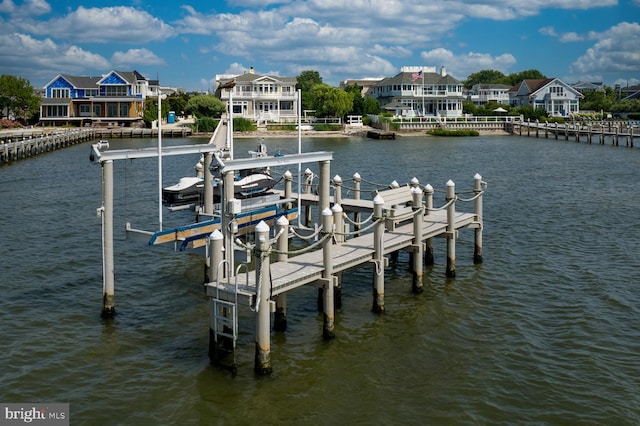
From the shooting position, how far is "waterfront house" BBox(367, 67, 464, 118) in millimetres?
109562

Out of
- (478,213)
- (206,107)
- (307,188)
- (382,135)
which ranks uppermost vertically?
(206,107)

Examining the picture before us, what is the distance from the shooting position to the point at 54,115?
10069 cm

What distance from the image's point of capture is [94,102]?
331ft

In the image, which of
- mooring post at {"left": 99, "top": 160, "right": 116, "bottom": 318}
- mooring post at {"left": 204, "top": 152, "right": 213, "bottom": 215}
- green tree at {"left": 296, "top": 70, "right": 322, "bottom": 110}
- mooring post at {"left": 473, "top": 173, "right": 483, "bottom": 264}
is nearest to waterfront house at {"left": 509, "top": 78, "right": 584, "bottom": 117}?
green tree at {"left": 296, "top": 70, "right": 322, "bottom": 110}

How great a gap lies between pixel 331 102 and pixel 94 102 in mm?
34209

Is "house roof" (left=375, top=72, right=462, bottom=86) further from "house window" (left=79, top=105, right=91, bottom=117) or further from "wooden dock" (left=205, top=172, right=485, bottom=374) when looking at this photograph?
"wooden dock" (left=205, top=172, right=485, bottom=374)

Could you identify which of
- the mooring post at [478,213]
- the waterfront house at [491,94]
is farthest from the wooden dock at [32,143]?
the waterfront house at [491,94]

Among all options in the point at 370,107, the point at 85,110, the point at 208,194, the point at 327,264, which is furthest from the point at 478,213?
the point at 85,110

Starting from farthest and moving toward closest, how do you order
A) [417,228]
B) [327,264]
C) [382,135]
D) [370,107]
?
[370,107] < [382,135] < [417,228] < [327,264]

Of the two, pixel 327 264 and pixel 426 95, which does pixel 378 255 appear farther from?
pixel 426 95

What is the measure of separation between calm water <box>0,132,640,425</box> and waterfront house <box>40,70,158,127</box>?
248 feet

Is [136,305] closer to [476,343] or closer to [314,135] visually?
[476,343]

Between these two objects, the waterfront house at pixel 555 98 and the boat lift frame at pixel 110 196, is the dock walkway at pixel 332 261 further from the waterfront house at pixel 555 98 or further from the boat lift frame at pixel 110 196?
the waterfront house at pixel 555 98

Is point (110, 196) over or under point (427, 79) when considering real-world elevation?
under
